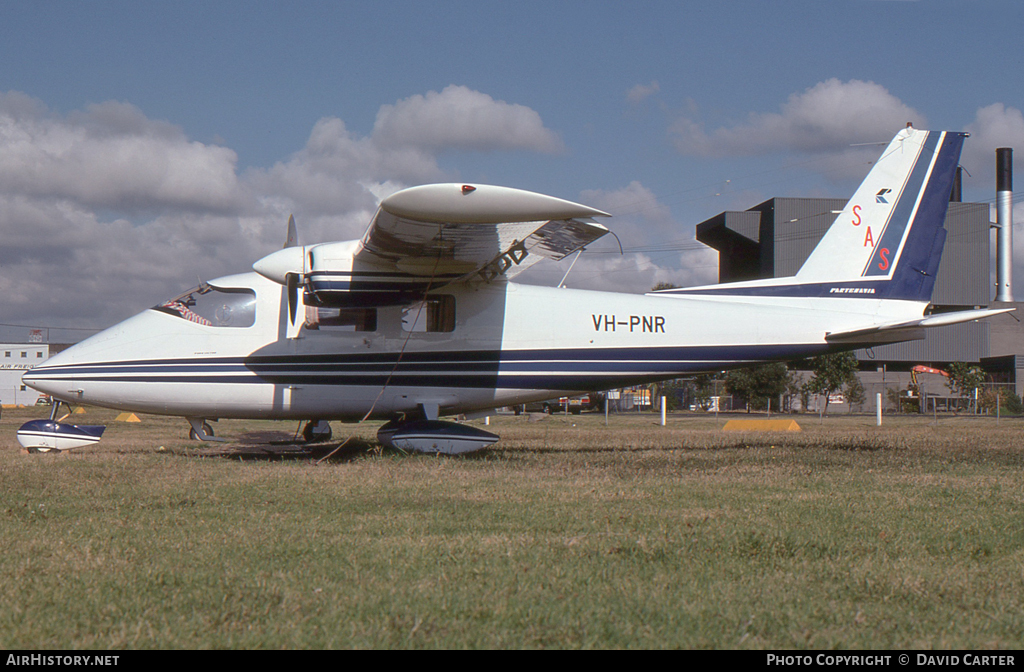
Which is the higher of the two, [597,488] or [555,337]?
[555,337]

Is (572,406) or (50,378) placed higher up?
(50,378)

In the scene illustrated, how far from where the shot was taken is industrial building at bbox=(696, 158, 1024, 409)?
6228 cm

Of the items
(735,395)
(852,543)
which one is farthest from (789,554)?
(735,395)

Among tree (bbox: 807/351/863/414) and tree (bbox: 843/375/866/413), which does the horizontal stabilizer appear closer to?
tree (bbox: 807/351/863/414)

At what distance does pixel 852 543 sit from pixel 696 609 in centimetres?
199

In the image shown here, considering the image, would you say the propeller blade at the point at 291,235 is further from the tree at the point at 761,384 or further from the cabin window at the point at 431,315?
the tree at the point at 761,384

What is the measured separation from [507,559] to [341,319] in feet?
24.2

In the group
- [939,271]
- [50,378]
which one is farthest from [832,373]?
[50,378]

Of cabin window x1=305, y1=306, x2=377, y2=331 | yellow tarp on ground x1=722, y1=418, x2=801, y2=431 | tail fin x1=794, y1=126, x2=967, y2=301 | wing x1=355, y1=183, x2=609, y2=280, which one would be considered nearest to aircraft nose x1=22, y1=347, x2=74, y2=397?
cabin window x1=305, y1=306, x2=377, y2=331

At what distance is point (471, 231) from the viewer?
30.8ft

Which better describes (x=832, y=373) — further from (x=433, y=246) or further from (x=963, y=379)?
(x=433, y=246)

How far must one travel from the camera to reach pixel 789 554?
4676mm

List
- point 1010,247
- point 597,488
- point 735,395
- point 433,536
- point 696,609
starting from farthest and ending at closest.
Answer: point 735,395, point 1010,247, point 597,488, point 433,536, point 696,609

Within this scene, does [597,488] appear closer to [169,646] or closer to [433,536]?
[433,536]
